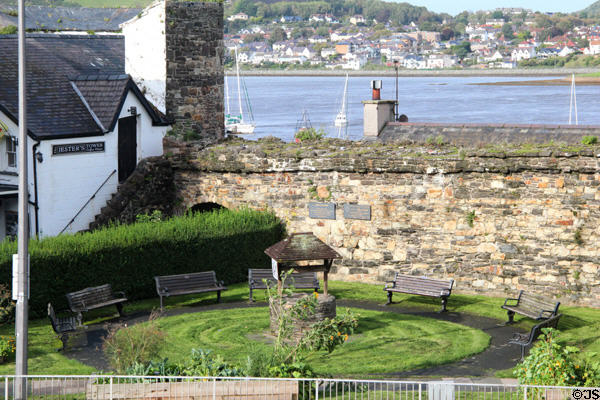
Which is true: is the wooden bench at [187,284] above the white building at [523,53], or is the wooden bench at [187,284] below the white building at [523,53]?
below

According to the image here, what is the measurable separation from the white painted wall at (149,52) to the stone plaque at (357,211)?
717cm

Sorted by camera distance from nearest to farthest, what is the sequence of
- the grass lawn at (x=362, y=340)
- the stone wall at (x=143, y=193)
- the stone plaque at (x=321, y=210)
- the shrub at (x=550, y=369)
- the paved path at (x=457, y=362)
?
1. the shrub at (x=550, y=369)
2. the paved path at (x=457, y=362)
3. the grass lawn at (x=362, y=340)
4. the stone plaque at (x=321, y=210)
5. the stone wall at (x=143, y=193)

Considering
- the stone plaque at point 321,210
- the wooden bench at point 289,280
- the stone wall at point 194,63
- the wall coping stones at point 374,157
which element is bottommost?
the wooden bench at point 289,280

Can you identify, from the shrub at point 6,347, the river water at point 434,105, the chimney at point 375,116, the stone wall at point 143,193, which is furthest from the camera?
the river water at point 434,105

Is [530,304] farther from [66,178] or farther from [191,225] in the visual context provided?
[66,178]

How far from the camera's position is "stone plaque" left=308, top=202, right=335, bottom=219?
22922mm

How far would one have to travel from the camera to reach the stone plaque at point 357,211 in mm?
22469

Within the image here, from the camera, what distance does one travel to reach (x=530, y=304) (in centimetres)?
1864

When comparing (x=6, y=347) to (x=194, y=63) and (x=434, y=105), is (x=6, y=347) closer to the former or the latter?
(x=194, y=63)

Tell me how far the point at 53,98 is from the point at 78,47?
4415mm

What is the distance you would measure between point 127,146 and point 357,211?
7.81 meters

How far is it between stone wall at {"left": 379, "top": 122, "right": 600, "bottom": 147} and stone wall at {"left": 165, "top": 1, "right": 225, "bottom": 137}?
634cm

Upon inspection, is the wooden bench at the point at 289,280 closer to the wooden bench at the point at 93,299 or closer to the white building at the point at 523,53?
the wooden bench at the point at 93,299

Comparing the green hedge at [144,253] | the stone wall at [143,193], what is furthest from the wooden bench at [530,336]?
the stone wall at [143,193]
